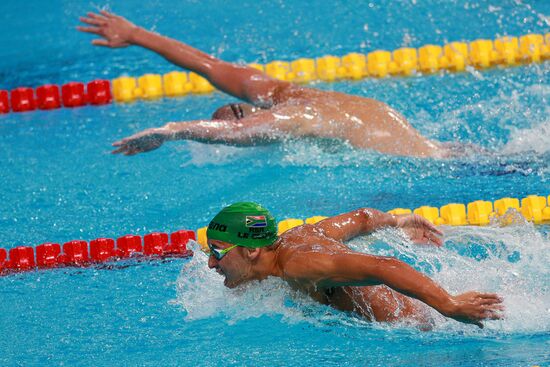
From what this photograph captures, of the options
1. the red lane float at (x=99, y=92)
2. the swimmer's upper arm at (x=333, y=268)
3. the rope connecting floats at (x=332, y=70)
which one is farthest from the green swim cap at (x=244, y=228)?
the red lane float at (x=99, y=92)

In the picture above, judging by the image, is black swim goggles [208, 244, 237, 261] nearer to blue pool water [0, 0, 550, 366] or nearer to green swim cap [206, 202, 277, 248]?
green swim cap [206, 202, 277, 248]

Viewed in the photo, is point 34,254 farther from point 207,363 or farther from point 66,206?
point 207,363

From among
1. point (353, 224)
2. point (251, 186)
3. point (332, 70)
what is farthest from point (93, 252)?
point (332, 70)

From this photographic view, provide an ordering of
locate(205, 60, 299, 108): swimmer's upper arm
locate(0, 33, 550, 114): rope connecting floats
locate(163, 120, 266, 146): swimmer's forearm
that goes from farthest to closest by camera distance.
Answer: locate(0, 33, 550, 114): rope connecting floats → locate(205, 60, 299, 108): swimmer's upper arm → locate(163, 120, 266, 146): swimmer's forearm

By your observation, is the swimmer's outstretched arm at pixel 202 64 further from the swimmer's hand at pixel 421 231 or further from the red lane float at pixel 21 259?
the swimmer's hand at pixel 421 231

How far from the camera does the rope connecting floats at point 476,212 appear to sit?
14.8ft

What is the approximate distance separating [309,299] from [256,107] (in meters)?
1.86

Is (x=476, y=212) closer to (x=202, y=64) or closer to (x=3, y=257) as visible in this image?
(x=202, y=64)

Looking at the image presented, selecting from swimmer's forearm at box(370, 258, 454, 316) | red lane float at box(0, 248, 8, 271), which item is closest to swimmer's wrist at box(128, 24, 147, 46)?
red lane float at box(0, 248, 8, 271)

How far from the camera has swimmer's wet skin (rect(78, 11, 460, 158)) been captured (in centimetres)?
480

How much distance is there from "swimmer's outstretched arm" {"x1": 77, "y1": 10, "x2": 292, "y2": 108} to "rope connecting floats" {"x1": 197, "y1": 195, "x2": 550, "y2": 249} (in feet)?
2.96

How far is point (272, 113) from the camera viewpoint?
16.1ft

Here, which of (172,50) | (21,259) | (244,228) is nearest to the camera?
(244,228)

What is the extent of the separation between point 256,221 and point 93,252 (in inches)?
53.4
